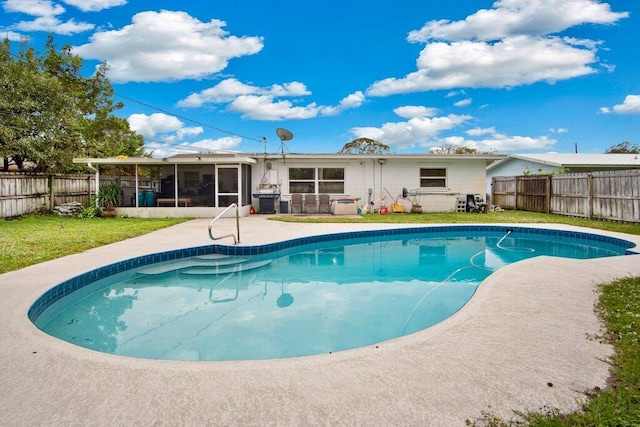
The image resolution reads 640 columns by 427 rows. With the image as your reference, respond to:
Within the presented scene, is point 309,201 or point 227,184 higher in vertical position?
point 227,184

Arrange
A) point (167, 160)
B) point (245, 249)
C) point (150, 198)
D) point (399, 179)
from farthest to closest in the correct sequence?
point (399, 179), point (150, 198), point (167, 160), point (245, 249)

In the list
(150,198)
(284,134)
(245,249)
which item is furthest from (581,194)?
(150,198)

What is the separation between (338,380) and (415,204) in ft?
46.0

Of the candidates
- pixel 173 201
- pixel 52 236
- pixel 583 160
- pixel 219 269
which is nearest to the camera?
pixel 219 269

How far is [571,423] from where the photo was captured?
6.44 feet

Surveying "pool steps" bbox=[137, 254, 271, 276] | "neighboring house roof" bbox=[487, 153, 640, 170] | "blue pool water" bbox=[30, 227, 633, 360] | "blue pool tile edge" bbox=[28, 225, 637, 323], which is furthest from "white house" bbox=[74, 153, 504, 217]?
"pool steps" bbox=[137, 254, 271, 276]

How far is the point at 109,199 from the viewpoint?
1398 centimetres

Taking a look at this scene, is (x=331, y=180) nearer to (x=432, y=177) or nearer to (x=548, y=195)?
(x=432, y=177)

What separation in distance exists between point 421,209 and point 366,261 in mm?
8366

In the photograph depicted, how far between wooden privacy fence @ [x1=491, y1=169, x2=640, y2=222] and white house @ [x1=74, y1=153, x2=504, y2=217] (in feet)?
8.52

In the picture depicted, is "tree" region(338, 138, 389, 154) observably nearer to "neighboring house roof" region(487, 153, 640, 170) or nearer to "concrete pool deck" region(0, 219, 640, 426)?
"neighboring house roof" region(487, 153, 640, 170)

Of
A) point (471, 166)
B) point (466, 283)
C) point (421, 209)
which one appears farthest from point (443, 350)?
point (471, 166)

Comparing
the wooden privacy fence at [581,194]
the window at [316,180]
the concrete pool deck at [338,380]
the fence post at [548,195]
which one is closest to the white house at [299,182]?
the window at [316,180]

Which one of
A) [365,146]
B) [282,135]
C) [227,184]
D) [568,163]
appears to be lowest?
[227,184]
